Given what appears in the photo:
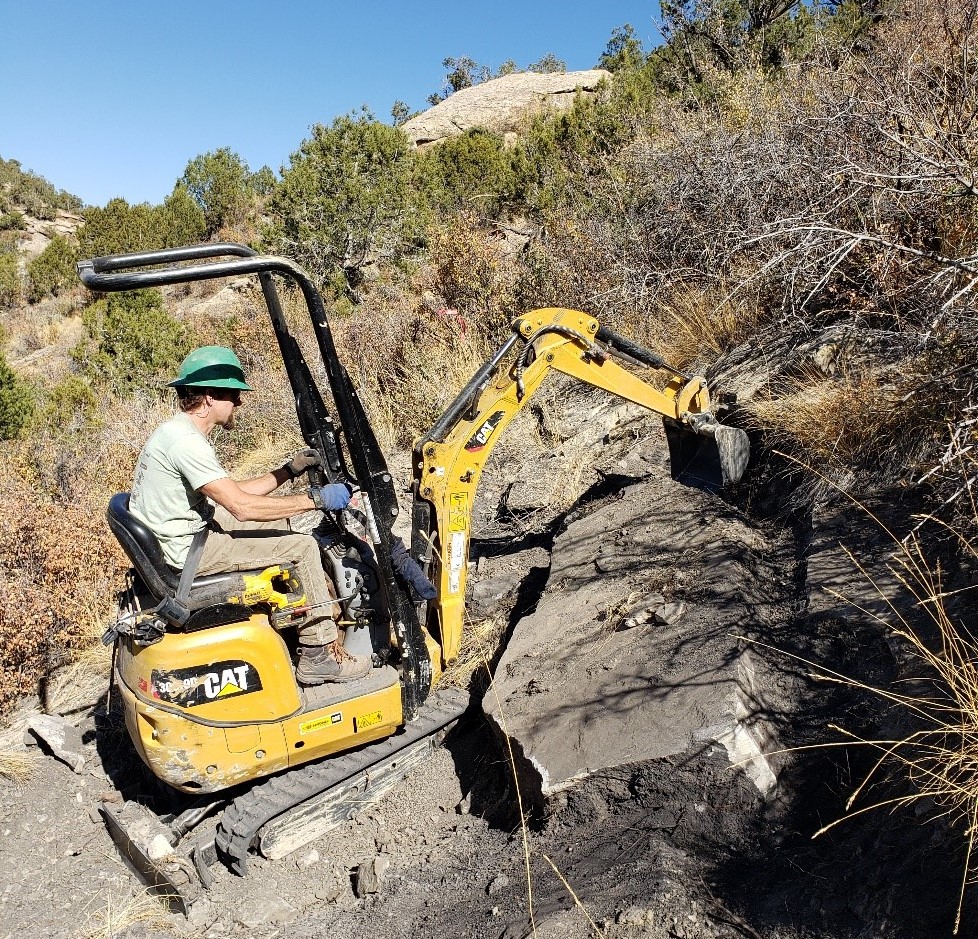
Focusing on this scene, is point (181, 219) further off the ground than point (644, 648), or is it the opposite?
point (181, 219)

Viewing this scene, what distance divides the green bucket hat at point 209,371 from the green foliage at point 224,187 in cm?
2145

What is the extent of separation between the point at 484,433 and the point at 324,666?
153 centimetres

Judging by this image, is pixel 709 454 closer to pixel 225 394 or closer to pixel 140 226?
pixel 225 394

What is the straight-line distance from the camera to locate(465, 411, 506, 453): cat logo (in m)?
4.50

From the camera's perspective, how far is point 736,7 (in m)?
14.4

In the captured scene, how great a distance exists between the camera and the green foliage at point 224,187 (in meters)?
24.0

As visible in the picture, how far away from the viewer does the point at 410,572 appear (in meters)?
4.26

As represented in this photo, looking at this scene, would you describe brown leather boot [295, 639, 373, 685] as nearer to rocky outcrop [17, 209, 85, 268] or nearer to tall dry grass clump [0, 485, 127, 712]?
tall dry grass clump [0, 485, 127, 712]

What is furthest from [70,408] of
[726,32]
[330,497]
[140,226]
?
[140,226]

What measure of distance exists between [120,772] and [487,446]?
3207 millimetres

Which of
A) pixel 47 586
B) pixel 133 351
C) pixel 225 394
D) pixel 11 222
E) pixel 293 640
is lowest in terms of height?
pixel 293 640

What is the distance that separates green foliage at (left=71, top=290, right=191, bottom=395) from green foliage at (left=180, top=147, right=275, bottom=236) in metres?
11.4

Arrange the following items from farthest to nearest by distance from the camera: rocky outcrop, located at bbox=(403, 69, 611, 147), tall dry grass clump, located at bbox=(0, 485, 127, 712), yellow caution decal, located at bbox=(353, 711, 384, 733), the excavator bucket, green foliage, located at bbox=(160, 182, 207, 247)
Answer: green foliage, located at bbox=(160, 182, 207, 247), rocky outcrop, located at bbox=(403, 69, 611, 147), tall dry grass clump, located at bbox=(0, 485, 127, 712), the excavator bucket, yellow caution decal, located at bbox=(353, 711, 384, 733)

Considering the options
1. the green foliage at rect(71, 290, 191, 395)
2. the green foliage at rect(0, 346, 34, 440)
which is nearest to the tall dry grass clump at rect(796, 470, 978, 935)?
the green foliage at rect(0, 346, 34, 440)
